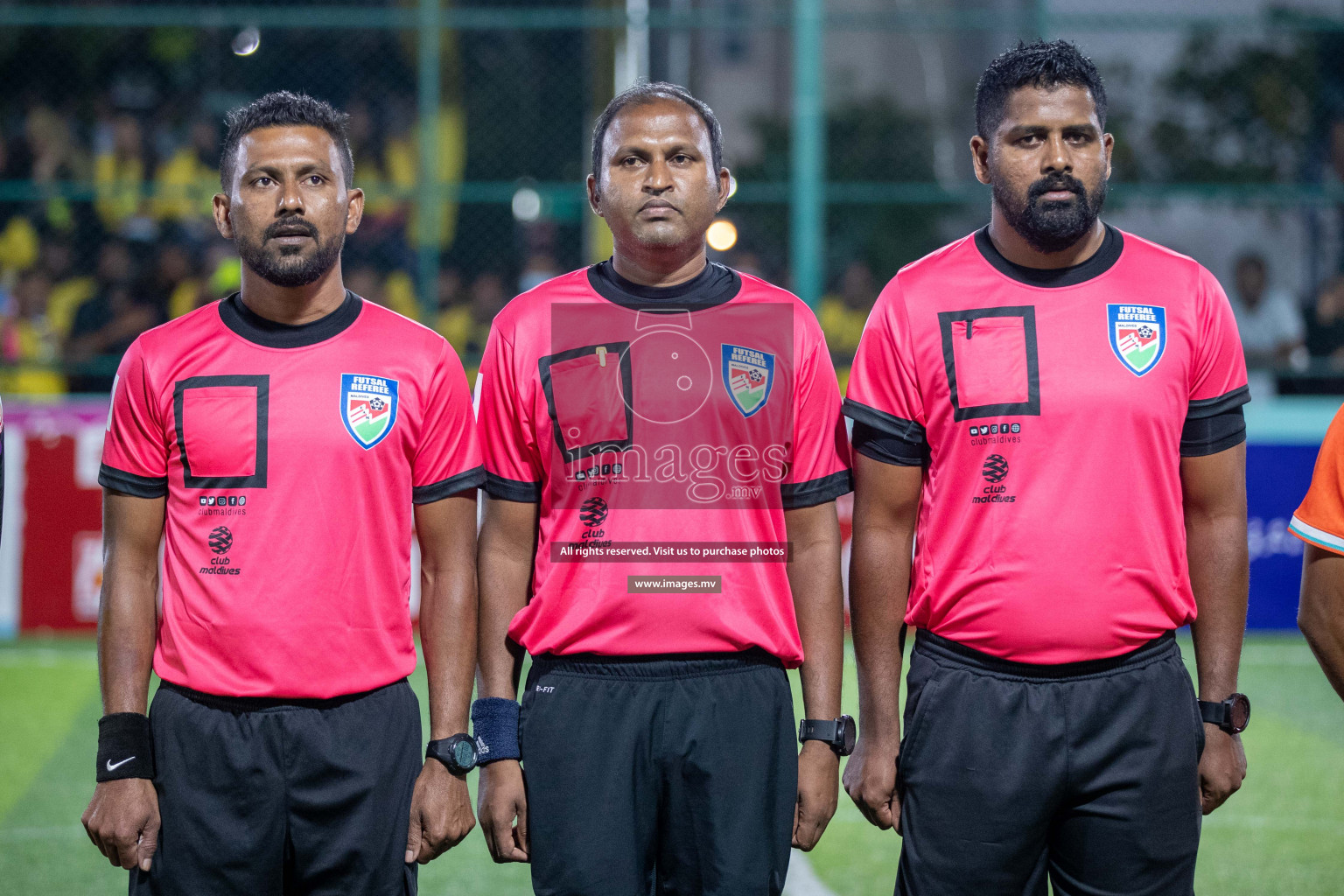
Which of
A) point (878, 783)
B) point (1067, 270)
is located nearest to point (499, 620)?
point (878, 783)

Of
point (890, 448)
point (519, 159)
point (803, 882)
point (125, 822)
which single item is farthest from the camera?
point (519, 159)

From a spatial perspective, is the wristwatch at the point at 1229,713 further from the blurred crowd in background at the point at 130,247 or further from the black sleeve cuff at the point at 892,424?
the blurred crowd in background at the point at 130,247

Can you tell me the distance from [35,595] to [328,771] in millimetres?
6053

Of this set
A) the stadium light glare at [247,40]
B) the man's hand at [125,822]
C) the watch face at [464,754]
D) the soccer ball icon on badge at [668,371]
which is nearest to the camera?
the man's hand at [125,822]

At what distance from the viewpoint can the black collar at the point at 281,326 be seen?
3.00 m

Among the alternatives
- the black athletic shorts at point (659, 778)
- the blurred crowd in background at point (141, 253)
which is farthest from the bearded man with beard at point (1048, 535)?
the blurred crowd in background at point (141, 253)

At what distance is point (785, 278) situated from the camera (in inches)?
409

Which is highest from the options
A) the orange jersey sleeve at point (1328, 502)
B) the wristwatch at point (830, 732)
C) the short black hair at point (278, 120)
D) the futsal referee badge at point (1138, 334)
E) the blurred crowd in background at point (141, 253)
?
the blurred crowd in background at point (141, 253)

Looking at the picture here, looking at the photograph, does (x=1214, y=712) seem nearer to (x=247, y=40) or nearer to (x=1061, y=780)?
(x=1061, y=780)

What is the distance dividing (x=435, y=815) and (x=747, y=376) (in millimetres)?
1154

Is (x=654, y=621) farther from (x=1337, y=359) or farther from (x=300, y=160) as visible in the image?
(x=1337, y=359)

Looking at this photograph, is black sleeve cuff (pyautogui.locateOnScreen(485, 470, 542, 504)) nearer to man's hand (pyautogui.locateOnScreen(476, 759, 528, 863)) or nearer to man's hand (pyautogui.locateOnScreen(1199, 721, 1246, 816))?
man's hand (pyautogui.locateOnScreen(476, 759, 528, 863))

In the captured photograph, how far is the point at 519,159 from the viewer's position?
11.6m

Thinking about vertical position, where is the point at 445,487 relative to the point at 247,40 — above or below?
below
